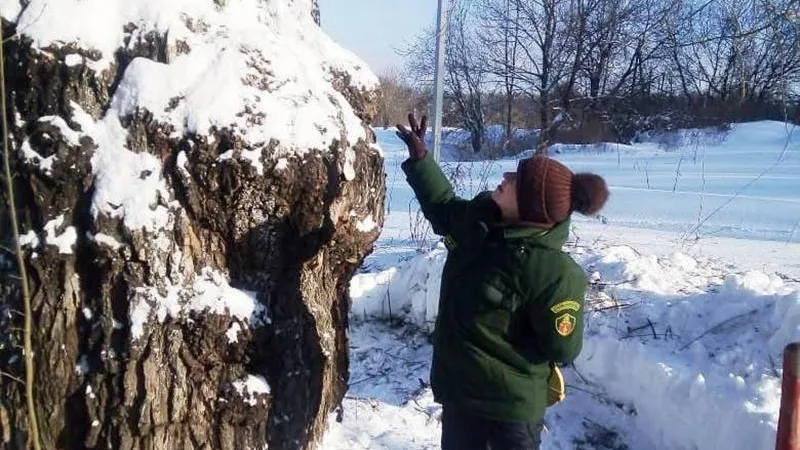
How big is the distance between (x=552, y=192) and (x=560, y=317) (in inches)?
15.3

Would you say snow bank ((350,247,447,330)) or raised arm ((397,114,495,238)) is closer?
raised arm ((397,114,495,238))

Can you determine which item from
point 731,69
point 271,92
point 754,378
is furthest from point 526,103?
point 271,92

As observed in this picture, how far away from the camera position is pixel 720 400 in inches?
156

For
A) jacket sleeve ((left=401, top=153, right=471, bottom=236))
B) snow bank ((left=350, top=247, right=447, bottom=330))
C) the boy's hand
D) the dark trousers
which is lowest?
snow bank ((left=350, top=247, right=447, bottom=330))

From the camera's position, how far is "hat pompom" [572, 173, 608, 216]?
272cm

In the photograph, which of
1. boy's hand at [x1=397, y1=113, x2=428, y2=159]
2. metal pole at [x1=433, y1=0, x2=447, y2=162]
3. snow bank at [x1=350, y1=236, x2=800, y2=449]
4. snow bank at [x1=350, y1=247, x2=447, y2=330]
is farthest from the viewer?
metal pole at [x1=433, y1=0, x2=447, y2=162]

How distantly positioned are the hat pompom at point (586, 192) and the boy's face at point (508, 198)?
191mm

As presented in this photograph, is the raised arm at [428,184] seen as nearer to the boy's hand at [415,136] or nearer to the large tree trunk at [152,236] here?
the boy's hand at [415,136]

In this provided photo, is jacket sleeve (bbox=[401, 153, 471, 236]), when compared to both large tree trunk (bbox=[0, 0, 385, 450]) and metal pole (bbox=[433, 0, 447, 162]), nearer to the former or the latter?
large tree trunk (bbox=[0, 0, 385, 450])

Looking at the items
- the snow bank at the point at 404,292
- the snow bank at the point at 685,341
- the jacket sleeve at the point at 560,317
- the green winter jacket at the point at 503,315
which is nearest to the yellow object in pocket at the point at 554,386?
the green winter jacket at the point at 503,315

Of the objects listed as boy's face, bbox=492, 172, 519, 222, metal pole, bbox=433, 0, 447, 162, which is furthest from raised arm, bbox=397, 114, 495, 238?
metal pole, bbox=433, 0, 447, 162

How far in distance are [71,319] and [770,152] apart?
1605cm

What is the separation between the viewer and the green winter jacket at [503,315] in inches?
105

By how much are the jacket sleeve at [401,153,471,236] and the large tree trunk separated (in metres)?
0.36
